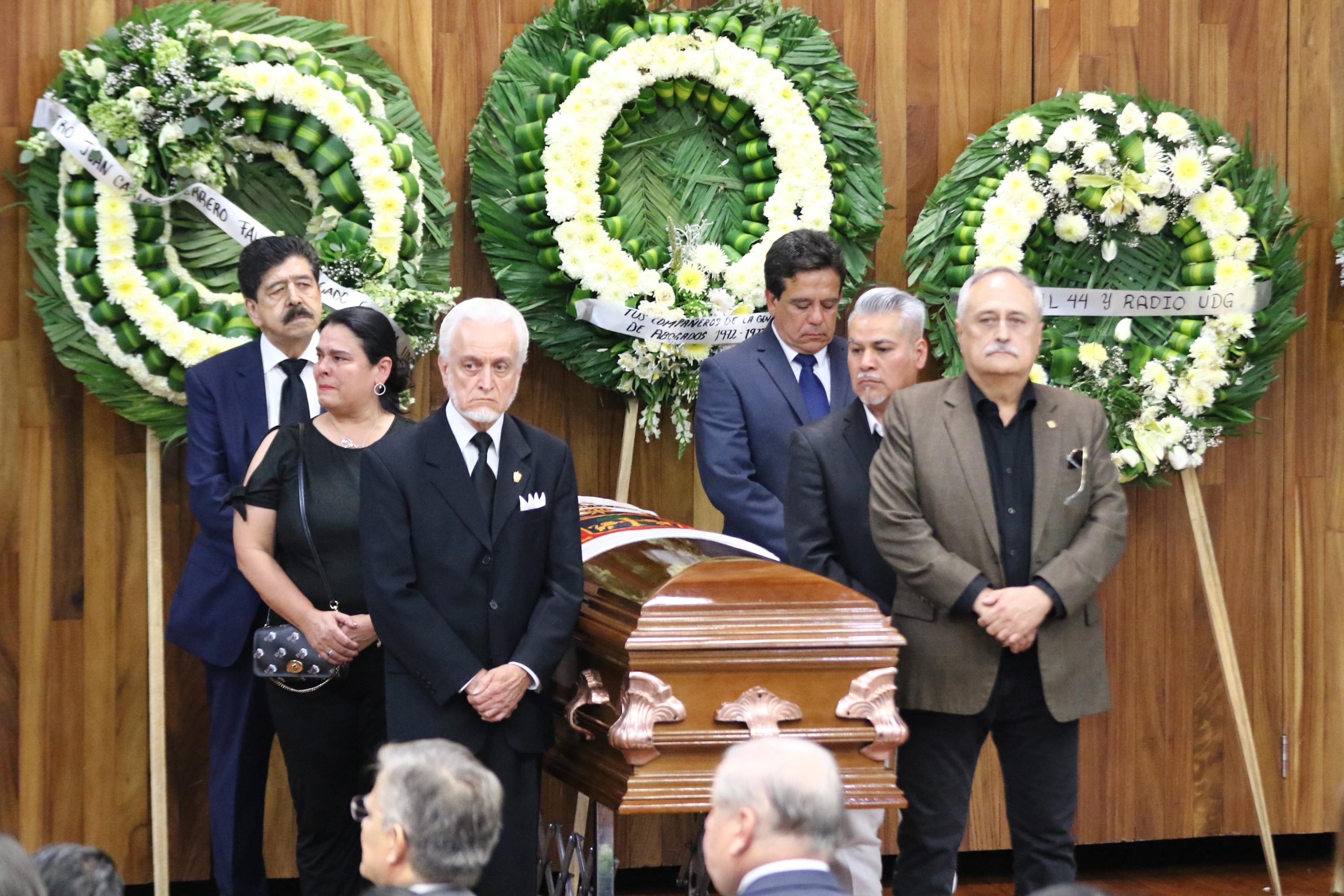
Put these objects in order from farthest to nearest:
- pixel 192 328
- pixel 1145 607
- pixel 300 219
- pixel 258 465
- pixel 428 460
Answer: pixel 1145 607 < pixel 300 219 < pixel 192 328 < pixel 258 465 < pixel 428 460

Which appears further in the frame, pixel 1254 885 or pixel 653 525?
pixel 1254 885

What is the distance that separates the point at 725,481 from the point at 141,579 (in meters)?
1.68

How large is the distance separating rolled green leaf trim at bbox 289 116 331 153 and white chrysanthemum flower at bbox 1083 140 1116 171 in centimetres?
212

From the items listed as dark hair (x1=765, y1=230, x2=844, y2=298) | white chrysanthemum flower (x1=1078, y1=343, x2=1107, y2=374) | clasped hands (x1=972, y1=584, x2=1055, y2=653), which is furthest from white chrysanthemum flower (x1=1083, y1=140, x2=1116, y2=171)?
clasped hands (x1=972, y1=584, x2=1055, y2=653)

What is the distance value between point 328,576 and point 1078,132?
8.17 feet

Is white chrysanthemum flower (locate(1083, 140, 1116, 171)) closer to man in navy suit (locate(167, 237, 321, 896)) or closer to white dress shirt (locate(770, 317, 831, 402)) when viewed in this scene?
white dress shirt (locate(770, 317, 831, 402))

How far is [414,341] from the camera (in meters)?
3.90

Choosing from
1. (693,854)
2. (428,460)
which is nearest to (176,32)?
(428,460)

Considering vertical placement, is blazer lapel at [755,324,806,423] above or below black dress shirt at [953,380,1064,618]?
above

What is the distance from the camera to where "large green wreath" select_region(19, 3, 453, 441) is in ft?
12.3

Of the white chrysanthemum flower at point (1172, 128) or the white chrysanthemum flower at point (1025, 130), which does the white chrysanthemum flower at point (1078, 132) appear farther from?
the white chrysanthemum flower at point (1172, 128)

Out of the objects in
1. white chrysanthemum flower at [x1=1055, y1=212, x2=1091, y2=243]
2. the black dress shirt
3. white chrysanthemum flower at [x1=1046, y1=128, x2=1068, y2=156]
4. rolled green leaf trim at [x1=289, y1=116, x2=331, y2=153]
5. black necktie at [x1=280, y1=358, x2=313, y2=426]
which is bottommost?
the black dress shirt

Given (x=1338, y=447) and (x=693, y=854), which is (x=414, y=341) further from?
(x=1338, y=447)

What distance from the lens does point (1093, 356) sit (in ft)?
14.1
